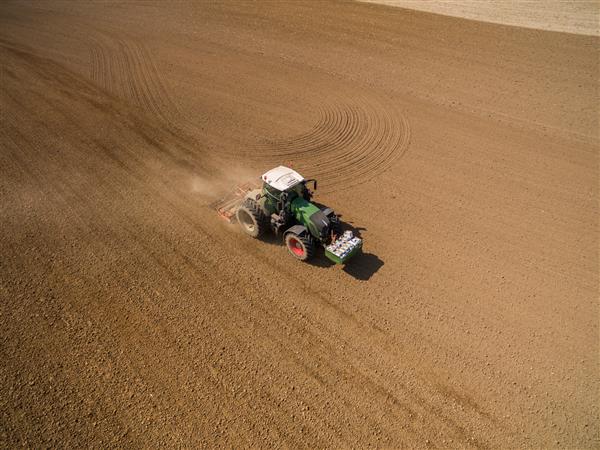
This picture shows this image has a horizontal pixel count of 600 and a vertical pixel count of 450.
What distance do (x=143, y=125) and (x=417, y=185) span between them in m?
Result: 12.8

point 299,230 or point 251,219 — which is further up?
point 299,230

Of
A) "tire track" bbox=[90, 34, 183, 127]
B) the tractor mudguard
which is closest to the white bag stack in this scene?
the tractor mudguard

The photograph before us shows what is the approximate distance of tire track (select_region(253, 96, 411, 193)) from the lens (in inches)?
568

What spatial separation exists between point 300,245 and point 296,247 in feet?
1.18

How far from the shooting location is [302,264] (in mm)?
10656

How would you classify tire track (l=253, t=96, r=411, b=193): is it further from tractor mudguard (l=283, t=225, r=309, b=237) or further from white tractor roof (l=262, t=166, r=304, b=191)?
tractor mudguard (l=283, t=225, r=309, b=237)

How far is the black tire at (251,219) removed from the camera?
10609mm

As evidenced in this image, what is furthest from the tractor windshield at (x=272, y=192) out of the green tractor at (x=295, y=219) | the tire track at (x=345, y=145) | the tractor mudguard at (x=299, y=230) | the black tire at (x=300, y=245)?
the tire track at (x=345, y=145)

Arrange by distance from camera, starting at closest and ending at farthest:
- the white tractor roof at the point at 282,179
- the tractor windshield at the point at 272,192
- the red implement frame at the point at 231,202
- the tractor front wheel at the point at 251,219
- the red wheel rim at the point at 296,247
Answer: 1. the white tractor roof at the point at 282,179
2. the red wheel rim at the point at 296,247
3. the tractor windshield at the point at 272,192
4. the tractor front wheel at the point at 251,219
5. the red implement frame at the point at 231,202

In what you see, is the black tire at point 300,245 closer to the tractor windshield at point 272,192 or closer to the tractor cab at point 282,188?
the tractor cab at point 282,188

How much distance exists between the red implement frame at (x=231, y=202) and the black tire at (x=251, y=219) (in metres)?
0.45

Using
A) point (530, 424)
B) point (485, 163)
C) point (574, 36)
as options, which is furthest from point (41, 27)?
point (574, 36)

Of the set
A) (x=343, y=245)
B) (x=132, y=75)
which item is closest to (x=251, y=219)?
(x=343, y=245)

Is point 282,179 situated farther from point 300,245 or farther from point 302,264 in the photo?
point 302,264
